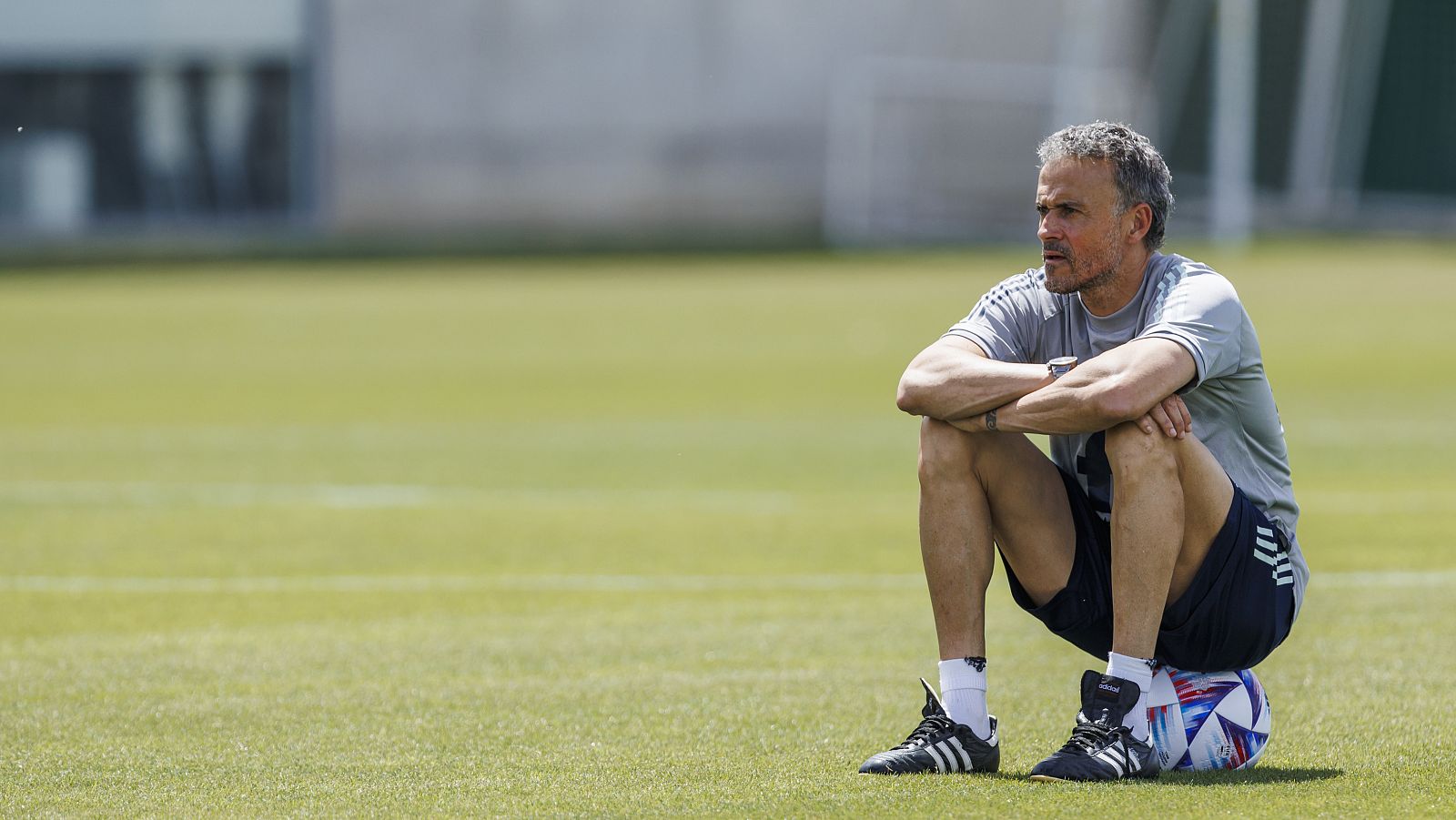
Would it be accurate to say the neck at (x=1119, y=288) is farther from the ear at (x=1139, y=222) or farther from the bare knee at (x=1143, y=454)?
the bare knee at (x=1143, y=454)

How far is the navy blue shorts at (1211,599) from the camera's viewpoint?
14.9 ft

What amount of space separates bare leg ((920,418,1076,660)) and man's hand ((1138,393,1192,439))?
1.15 ft

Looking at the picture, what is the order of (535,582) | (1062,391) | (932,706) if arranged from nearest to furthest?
(1062,391) → (932,706) → (535,582)

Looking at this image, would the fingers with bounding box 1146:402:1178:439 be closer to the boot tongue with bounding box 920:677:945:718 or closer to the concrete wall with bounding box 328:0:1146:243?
the boot tongue with bounding box 920:677:945:718

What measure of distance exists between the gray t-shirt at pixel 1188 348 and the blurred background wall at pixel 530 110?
35.9 meters

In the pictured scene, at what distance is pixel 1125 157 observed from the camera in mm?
4617

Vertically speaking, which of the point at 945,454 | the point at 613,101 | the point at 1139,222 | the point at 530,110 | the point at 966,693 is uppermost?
the point at 1139,222

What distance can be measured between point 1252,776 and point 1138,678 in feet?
Result: 1.17

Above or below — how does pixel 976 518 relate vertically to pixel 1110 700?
above

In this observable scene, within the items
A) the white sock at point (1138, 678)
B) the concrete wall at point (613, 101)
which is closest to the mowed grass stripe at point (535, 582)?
the white sock at point (1138, 678)

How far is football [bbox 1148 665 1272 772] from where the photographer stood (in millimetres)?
4543

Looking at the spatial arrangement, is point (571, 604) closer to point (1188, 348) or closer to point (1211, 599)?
point (1211, 599)

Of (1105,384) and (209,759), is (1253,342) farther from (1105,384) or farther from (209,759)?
(209,759)

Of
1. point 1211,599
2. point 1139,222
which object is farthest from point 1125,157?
point 1211,599
